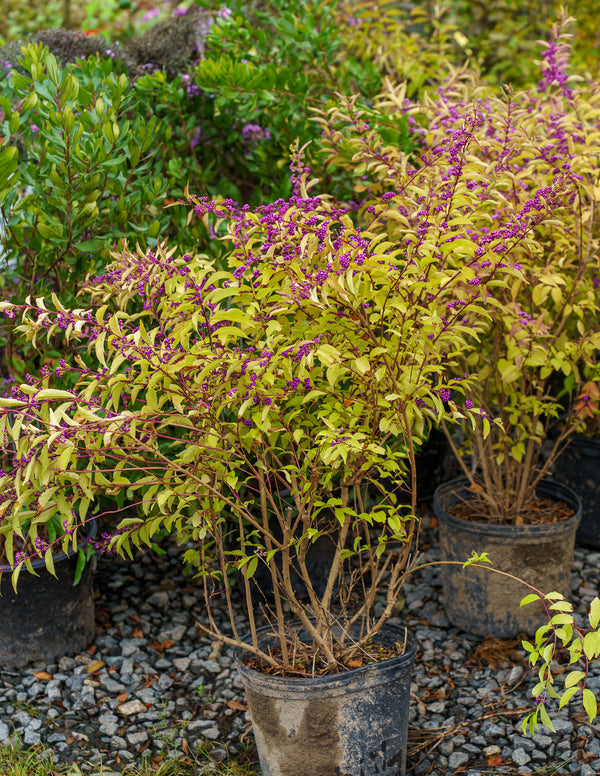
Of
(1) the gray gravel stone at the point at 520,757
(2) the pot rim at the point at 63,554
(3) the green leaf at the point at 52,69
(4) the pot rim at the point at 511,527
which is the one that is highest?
(3) the green leaf at the point at 52,69

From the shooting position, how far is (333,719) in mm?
1830

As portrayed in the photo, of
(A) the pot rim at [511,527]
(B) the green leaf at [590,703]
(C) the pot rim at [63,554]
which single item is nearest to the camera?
(B) the green leaf at [590,703]

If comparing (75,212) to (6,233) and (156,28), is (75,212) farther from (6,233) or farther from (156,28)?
(156,28)

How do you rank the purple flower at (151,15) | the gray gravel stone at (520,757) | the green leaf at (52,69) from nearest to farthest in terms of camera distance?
the gray gravel stone at (520,757)
the green leaf at (52,69)
the purple flower at (151,15)

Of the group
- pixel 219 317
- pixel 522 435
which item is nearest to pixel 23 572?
pixel 219 317

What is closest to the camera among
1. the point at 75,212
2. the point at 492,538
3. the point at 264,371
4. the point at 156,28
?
the point at 264,371

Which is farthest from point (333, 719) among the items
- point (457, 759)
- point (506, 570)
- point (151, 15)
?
point (151, 15)

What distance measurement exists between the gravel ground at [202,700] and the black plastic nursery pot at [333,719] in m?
0.29

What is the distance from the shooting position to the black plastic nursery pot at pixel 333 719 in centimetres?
181

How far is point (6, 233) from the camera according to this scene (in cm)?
253

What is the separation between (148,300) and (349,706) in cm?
112

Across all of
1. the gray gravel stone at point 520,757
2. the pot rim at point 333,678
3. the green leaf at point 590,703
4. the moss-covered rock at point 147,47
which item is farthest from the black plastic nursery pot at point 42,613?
the moss-covered rock at point 147,47

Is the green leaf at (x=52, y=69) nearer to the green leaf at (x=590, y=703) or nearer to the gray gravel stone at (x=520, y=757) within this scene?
the green leaf at (x=590, y=703)

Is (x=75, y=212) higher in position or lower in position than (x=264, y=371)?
higher
